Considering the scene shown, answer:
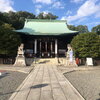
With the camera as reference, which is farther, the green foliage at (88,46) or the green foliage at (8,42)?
the green foliage at (88,46)

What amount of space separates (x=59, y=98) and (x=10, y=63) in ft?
39.8

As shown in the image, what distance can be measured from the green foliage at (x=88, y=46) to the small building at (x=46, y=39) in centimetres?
328

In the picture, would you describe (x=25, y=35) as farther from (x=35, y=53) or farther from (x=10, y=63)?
(x=10, y=63)

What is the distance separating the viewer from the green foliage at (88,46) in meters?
15.1

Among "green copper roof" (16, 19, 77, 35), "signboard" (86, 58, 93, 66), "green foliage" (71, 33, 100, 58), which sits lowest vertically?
"signboard" (86, 58, 93, 66)

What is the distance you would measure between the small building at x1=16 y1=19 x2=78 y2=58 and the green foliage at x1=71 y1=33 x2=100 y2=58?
328 centimetres

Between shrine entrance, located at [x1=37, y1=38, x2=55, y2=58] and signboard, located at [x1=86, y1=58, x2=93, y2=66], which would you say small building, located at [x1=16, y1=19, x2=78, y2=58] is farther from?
signboard, located at [x1=86, y1=58, x2=93, y2=66]

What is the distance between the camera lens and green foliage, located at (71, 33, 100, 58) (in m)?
15.1

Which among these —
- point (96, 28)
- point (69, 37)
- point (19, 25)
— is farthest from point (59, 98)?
point (96, 28)

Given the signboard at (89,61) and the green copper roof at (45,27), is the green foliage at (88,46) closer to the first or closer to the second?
the signboard at (89,61)

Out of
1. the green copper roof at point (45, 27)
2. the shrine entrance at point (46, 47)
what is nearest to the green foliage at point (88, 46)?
the green copper roof at point (45, 27)

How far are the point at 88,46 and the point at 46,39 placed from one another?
654 cm

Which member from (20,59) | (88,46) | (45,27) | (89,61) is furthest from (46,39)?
(89,61)

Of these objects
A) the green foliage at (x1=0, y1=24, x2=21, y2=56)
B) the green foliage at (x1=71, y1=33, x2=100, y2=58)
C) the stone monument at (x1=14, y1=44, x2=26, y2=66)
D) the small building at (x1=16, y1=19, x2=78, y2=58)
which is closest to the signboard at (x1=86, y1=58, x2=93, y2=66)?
the green foliage at (x1=71, y1=33, x2=100, y2=58)
